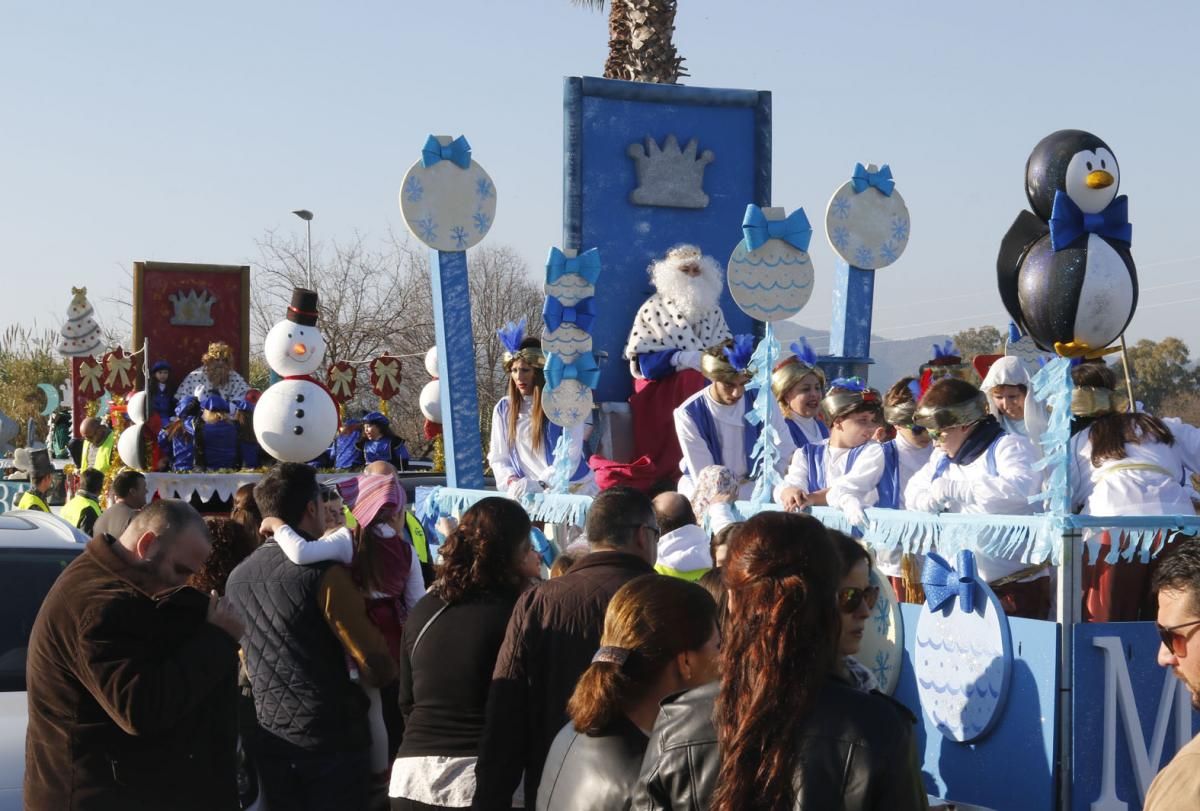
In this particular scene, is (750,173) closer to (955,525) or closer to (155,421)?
(955,525)

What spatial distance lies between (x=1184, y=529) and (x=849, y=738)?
3.07 metres

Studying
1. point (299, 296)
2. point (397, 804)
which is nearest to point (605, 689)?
point (397, 804)

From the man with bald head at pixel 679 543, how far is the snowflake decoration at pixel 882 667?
70 centimetres

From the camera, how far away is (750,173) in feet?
35.0

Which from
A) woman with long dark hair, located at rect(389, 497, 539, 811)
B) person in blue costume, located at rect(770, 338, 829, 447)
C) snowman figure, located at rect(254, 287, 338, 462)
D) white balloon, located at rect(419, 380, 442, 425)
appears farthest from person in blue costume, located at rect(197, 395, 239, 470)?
woman with long dark hair, located at rect(389, 497, 539, 811)

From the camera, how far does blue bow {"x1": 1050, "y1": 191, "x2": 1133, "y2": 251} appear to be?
532 centimetres

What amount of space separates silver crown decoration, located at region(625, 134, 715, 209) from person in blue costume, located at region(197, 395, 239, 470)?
7.12 metres

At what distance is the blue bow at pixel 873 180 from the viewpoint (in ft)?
31.2

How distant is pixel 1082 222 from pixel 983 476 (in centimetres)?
101

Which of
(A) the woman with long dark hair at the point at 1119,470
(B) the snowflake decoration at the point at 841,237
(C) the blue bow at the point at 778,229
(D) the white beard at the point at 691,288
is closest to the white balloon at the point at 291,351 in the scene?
(D) the white beard at the point at 691,288

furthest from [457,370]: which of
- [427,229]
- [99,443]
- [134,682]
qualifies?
[99,443]

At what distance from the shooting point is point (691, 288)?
32.3 feet

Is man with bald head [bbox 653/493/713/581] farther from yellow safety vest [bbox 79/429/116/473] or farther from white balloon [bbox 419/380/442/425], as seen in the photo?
yellow safety vest [bbox 79/429/116/473]

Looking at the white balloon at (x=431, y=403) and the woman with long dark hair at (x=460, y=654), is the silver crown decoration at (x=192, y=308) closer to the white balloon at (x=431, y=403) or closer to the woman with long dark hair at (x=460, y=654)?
the white balloon at (x=431, y=403)
